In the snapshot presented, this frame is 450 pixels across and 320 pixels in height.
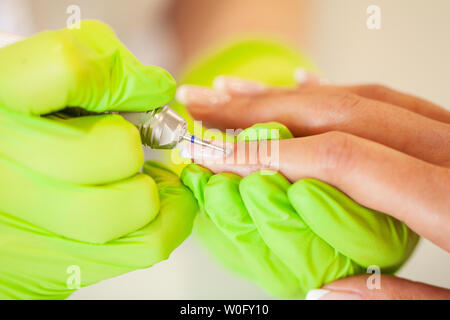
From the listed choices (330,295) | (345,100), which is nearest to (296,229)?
(330,295)

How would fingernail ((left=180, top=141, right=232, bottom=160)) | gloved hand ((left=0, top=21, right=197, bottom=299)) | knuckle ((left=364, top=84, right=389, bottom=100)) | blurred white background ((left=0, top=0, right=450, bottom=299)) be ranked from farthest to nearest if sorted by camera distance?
blurred white background ((left=0, top=0, right=450, bottom=299))
knuckle ((left=364, top=84, right=389, bottom=100))
fingernail ((left=180, top=141, right=232, bottom=160))
gloved hand ((left=0, top=21, right=197, bottom=299))

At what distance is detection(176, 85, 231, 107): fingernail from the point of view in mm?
885

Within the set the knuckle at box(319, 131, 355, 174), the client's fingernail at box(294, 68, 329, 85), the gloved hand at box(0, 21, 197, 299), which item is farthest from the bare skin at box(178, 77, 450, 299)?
the client's fingernail at box(294, 68, 329, 85)

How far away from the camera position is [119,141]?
1.54 feet

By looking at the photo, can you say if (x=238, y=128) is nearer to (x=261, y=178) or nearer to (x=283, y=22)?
(x=261, y=178)

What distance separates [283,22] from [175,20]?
1.14 feet

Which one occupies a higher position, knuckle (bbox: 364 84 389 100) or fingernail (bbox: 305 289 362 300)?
knuckle (bbox: 364 84 389 100)

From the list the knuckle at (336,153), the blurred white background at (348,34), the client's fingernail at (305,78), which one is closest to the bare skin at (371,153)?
the knuckle at (336,153)

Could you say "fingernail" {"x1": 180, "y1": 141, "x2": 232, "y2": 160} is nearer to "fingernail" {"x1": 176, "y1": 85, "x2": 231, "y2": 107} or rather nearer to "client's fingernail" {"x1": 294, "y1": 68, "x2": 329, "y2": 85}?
"fingernail" {"x1": 176, "y1": 85, "x2": 231, "y2": 107}

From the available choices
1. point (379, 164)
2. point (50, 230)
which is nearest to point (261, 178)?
point (379, 164)

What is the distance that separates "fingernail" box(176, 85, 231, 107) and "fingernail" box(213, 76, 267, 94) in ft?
0.13

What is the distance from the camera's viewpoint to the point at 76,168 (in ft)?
Result: 1.50

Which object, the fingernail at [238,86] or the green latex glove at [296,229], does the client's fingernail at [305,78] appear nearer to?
the fingernail at [238,86]

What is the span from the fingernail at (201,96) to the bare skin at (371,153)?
0.04m
